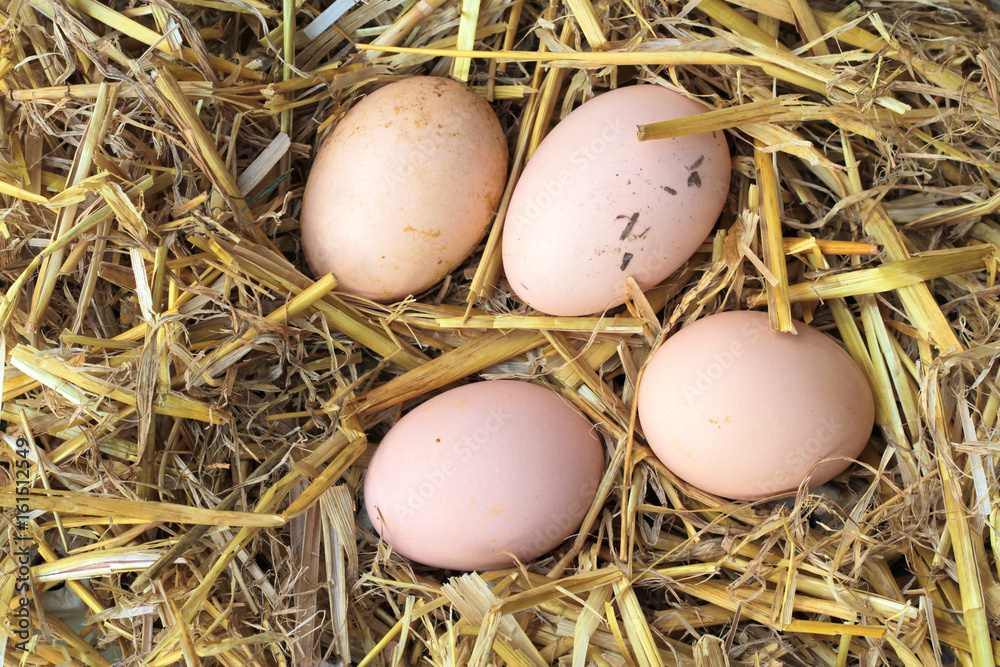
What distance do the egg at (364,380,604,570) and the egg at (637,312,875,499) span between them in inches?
6.4

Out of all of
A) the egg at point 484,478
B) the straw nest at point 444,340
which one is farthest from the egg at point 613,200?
the egg at point 484,478

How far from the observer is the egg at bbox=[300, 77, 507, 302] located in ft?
3.65

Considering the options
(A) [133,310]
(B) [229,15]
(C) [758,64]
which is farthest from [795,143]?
(A) [133,310]

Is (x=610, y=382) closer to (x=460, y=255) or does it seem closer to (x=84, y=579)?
(x=460, y=255)

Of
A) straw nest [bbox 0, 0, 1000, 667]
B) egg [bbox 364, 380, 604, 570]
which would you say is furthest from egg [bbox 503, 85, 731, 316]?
egg [bbox 364, 380, 604, 570]

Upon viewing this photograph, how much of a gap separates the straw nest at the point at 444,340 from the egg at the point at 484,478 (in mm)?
56

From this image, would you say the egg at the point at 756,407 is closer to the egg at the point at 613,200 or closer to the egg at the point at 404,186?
the egg at the point at 613,200

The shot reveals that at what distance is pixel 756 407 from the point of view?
39.8 inches

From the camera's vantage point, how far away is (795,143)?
40.4 inches

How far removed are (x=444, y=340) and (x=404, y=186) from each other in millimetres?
307

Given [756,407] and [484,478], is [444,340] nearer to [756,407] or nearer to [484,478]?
[484,478]

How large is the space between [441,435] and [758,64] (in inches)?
30.6

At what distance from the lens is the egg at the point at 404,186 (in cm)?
111

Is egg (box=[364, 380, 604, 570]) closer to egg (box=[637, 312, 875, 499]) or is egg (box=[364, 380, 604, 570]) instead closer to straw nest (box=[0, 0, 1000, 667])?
straw nest (box=[0, 0, 1000, 667])
